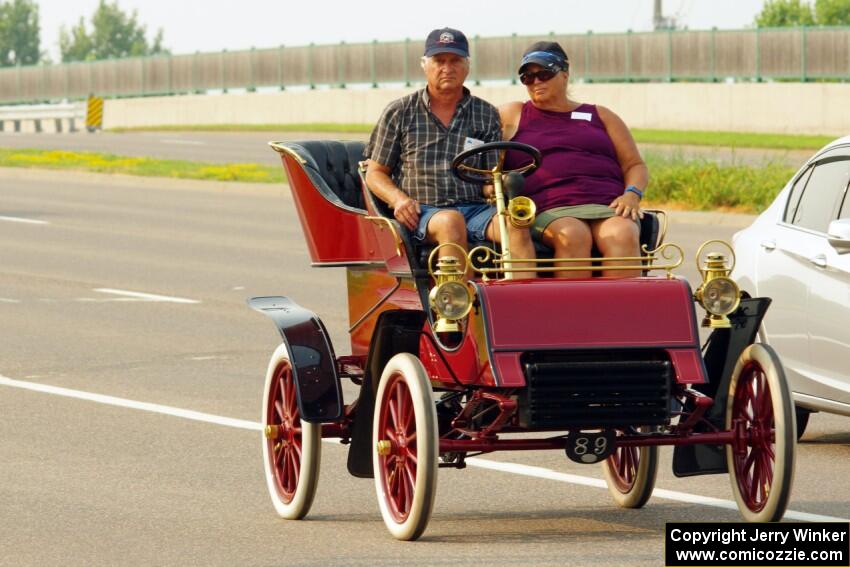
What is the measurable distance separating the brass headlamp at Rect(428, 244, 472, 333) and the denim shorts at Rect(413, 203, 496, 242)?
2.17 ft

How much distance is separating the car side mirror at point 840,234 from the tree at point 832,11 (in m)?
111

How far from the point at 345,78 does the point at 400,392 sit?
2335 inches

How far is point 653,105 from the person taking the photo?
178 feet

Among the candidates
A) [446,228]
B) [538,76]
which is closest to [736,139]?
[538,76]

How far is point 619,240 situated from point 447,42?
1172mm

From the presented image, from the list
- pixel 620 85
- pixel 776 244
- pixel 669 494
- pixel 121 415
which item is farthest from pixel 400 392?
pixel 620 85

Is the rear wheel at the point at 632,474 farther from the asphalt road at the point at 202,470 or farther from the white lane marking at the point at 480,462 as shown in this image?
the white lane marking at the point at 480,462

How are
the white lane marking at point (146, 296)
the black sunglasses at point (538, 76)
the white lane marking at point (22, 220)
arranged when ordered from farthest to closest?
the white lane marking at point (22, 220)
the white lane marking at point (146, 296)
the black sunglasses at point (538, 76)

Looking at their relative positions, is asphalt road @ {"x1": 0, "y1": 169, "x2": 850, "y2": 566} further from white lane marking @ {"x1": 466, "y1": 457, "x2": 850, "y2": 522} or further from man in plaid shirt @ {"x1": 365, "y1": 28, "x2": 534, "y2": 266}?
man in plaid shirt @ {"x1": 365, "y1": 28, "x2": 534, "y2": 266}

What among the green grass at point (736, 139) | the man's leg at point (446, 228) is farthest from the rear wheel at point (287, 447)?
the green grass at point (736, 139)

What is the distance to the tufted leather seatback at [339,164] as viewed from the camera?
8.96 metres

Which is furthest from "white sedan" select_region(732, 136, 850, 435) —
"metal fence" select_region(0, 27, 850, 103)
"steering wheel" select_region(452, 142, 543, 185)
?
"metal fence" select_region(0, 27, 850, 103)

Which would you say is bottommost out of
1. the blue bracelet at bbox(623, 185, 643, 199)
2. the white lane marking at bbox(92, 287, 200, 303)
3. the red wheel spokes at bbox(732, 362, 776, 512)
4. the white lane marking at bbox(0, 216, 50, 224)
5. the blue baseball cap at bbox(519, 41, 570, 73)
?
the white lane marking at bbox(92, 287, 200, 303)

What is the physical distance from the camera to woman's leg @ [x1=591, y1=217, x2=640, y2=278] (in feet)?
26.5
